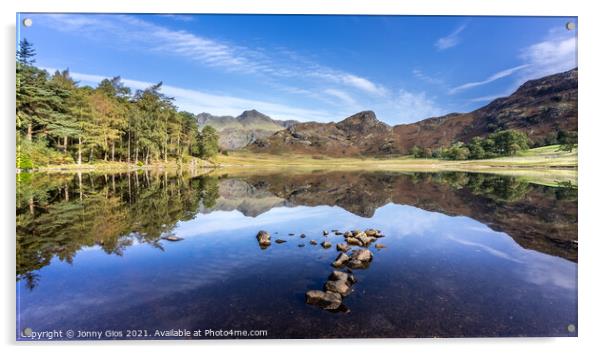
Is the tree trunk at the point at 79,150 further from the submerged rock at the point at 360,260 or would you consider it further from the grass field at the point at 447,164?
the grass field at the point at 447,164

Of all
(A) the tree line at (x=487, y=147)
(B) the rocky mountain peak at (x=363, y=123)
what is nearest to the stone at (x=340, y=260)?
(B) the rocky mountain peak at (x=363, y=123)

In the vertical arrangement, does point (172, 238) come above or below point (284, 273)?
above

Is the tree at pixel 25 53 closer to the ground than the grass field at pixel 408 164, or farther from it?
farther from it

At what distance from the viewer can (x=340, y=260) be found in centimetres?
627

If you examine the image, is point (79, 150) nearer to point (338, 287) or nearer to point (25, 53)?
point (25, 53)

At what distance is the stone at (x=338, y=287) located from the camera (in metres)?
4.89

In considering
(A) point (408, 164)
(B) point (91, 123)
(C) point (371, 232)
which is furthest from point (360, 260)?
(B) point (91, 123)

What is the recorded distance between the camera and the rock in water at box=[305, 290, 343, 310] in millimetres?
4449

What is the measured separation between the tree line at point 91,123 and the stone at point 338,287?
7.64 metres

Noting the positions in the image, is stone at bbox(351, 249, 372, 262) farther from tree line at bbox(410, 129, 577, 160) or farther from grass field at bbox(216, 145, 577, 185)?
tree line at bbox(410, 129, 577, 160)

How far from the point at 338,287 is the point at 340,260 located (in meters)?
1.34

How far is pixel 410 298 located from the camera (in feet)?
15.7

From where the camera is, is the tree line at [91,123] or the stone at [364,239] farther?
the tree line at [91,123]
